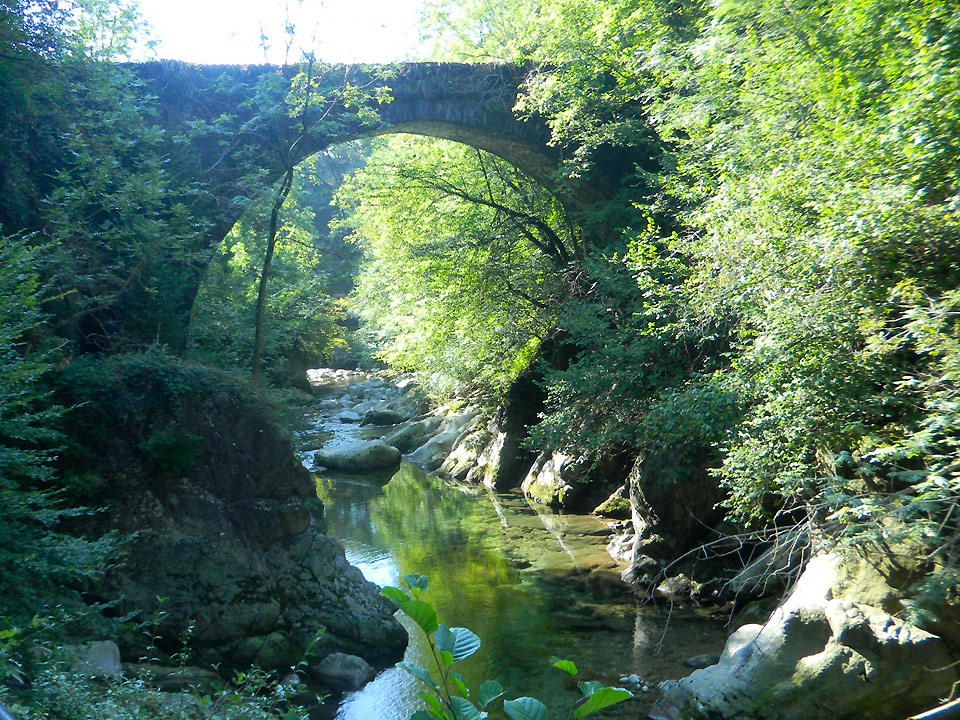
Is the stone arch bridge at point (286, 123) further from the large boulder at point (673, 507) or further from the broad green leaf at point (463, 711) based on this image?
the broad green leaf at point (463, 711)

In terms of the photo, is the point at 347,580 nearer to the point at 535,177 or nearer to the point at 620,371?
the point at 620,371

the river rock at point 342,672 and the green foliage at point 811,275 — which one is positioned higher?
the green foliage at point 811,275

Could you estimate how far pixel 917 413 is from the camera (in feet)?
17.6

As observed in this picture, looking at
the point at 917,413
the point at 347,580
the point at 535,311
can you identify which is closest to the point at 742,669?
the point at 917,413

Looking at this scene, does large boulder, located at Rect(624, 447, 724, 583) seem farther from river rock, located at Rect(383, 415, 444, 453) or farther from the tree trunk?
river rock, located at Rect(383, 415, 444, 453)

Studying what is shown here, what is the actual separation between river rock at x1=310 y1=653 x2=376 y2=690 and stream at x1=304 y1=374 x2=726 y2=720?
126 millimetres

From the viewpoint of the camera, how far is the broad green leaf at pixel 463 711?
1.54 meters

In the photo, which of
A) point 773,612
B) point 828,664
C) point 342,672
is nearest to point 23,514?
point 342,672

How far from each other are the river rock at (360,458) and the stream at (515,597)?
1.93 metres

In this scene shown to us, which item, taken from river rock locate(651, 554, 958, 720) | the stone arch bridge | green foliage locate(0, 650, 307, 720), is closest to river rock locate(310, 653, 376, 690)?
Result: green foliage locate(0, 650, 307, 720)

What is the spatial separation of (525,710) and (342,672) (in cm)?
586

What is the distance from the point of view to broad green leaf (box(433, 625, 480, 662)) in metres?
1.54

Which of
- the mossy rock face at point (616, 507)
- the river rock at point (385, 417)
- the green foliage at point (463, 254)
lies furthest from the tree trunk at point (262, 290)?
the river rock at point (385, 417)

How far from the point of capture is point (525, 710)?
150 centimetres
